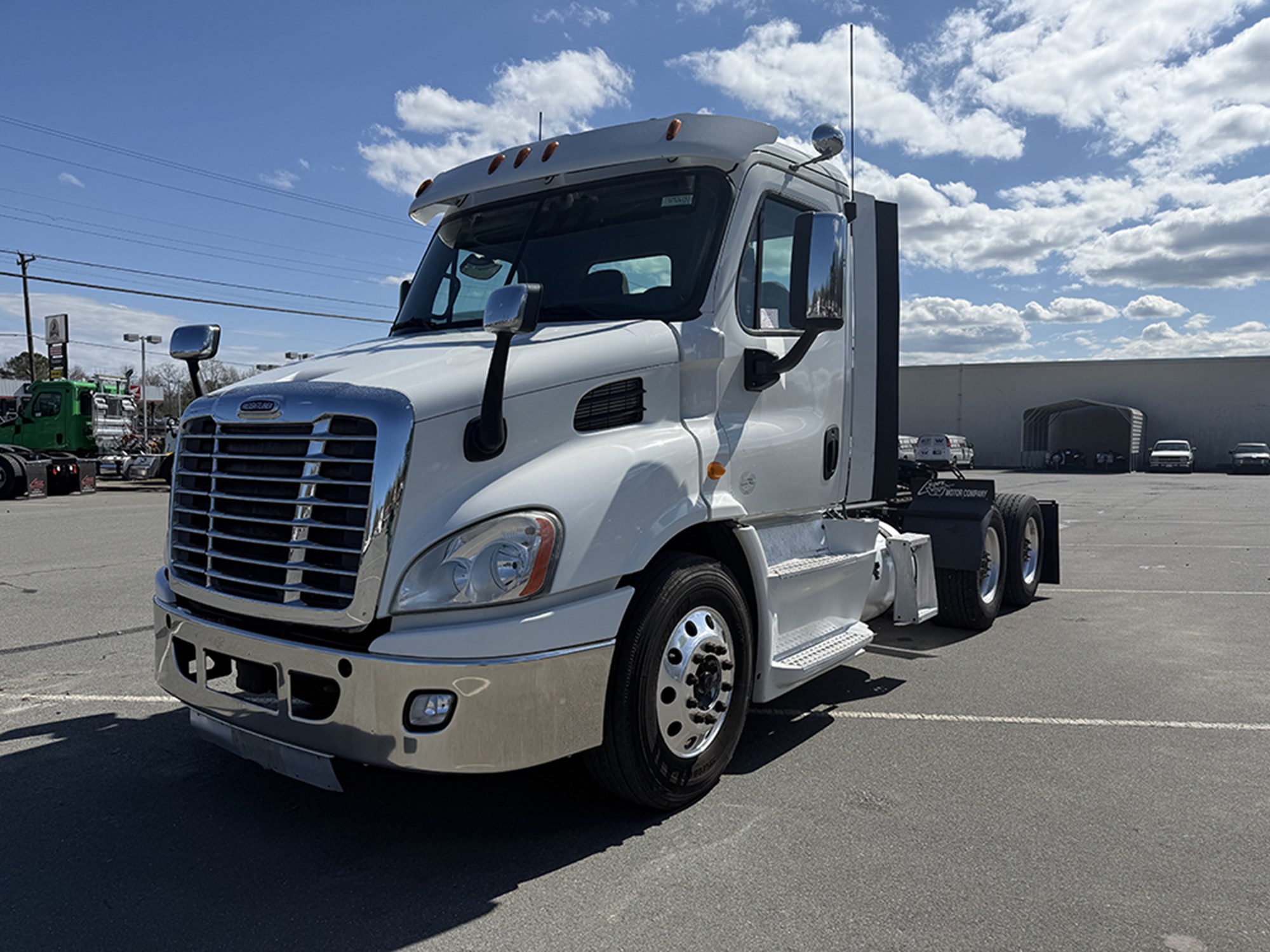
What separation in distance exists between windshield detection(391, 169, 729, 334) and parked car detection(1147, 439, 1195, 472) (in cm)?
4814

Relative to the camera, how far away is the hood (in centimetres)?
331

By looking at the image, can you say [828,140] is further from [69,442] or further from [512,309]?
[69,442]

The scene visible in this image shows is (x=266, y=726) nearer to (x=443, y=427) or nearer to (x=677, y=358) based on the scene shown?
(x=443, y=427)

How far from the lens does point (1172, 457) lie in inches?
1785

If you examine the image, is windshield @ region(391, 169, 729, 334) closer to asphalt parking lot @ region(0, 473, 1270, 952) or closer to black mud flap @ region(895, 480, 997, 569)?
asphalt parking lot @ region(0, 473, 1270, 952)

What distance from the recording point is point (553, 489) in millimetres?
3291

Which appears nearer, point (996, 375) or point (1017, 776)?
point (1017, 776)

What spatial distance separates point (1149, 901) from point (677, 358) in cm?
258

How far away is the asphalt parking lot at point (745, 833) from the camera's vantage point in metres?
2.99

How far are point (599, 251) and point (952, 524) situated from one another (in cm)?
409

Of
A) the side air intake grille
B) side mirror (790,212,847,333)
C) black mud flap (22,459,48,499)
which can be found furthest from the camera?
black mud flap (22,459,48,499)

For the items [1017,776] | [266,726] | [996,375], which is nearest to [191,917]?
[266,726]

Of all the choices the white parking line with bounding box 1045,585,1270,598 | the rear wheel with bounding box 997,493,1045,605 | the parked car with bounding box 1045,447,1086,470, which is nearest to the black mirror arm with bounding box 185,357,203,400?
the rear wheel with bounding box 997,493,1045,605

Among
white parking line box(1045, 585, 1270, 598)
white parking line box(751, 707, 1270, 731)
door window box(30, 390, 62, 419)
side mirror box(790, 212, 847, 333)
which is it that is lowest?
white parking line box(1045, 585, 1270, 598)
